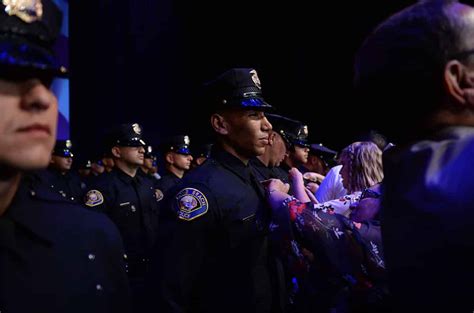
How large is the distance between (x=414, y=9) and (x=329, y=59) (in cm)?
817

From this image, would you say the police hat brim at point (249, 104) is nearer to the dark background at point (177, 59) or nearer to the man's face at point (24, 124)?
the man's face at point (24, 124)

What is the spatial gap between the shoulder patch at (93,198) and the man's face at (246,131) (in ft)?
12.2

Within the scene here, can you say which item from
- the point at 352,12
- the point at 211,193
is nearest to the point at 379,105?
the point at 211,193

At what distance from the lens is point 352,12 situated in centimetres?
859

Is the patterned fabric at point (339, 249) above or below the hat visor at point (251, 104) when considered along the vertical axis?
below

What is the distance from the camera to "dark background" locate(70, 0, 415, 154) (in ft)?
31.6

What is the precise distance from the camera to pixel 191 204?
2.50 metres

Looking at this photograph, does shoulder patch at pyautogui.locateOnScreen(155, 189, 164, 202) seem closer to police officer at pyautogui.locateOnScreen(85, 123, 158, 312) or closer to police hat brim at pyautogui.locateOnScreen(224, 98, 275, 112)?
police officer at pyautogui.locateOnScreen(85, 123, 158, 312)

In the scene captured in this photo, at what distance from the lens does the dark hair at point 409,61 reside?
1.10 m

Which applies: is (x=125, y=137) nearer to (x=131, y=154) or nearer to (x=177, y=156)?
(x=131, y=154)

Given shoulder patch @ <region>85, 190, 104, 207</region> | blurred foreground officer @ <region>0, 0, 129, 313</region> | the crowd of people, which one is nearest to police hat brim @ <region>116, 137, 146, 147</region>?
shoulder patch @ <region>85, 190, 104, 207</region>

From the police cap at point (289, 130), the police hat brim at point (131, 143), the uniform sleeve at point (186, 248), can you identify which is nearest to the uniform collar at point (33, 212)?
the uniform sleeve at point (186, 248)

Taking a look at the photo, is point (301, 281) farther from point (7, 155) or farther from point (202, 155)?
point (202, 155)

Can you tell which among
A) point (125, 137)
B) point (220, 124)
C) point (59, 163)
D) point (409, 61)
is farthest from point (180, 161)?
point (409, 61)
